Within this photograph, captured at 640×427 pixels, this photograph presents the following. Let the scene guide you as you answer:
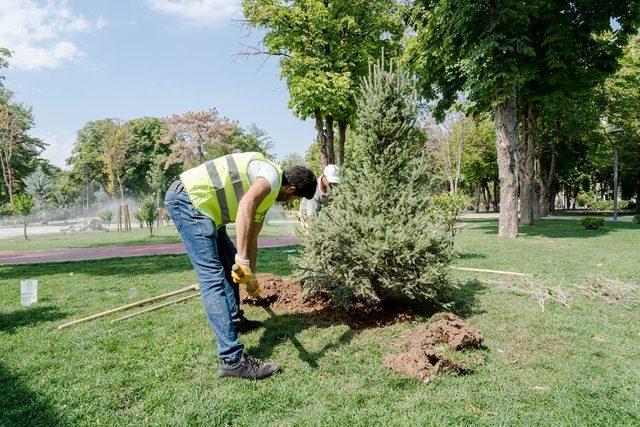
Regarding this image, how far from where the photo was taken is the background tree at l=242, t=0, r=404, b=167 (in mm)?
17438

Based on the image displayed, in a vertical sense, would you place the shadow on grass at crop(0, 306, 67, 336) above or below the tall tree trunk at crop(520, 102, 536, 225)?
below

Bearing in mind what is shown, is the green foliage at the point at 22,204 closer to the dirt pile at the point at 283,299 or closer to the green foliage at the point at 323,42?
the green foliage at the point at 323,42

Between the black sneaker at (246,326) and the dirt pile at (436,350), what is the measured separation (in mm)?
1599

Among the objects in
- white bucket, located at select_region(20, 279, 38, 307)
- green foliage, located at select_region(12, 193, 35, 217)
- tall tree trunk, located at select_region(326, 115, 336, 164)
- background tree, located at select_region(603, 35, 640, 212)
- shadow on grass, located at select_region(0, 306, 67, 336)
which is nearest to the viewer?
shadow on grass, located at select_region(0, 306, 67, 336)

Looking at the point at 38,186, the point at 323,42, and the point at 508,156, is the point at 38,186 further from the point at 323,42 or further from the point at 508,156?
the point at 508,156

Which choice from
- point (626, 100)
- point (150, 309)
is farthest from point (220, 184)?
point (626, 100)

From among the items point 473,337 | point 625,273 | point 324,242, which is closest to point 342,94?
point 625,273

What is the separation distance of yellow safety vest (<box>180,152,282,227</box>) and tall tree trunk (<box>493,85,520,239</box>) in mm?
12395

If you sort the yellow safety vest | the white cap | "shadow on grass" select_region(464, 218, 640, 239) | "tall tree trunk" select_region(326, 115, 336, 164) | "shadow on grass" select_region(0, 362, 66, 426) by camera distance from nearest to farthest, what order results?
"shadow on grass" select_region(0, 362, 66, 426), the yellow safety vest, the white cap, "shadow on grass" select_region(464, 218, 640, 239), "tall tree trunk" select_region(326, 115, 336, 164)

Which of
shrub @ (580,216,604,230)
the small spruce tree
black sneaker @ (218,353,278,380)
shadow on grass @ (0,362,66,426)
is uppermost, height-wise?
the small spruce tree

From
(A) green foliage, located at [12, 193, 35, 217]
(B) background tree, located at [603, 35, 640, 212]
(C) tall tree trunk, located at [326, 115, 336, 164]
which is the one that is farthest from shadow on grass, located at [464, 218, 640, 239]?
(A) green foliage, located at [12, 193, 35, 217]

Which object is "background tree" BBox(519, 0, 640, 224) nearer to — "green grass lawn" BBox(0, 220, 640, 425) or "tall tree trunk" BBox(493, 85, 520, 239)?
"tall tree trunk" BBox(493, 85, 520, 239)

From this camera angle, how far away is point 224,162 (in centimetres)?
344

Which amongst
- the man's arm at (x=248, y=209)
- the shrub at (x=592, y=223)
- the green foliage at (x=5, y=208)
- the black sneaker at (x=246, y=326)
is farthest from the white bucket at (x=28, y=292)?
the green foliage at (x=5, y=208)
